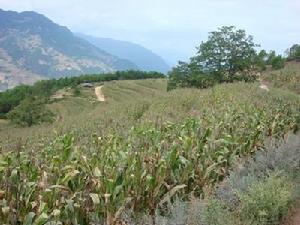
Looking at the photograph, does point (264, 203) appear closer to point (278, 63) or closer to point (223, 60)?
point (223, 60)

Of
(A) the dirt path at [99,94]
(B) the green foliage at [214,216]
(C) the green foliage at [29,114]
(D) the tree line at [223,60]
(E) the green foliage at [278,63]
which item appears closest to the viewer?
(B) the green foliage at [214,216]

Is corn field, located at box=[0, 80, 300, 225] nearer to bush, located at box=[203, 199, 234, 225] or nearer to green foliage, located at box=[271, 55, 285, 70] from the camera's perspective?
bush, located at box=[203, 199, 234, 225]

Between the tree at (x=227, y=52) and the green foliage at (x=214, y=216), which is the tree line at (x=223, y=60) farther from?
the green foliage at (x=214, y=216)

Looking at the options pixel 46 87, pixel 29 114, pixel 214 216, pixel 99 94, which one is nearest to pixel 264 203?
pixel 214 216

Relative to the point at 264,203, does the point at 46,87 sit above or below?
below

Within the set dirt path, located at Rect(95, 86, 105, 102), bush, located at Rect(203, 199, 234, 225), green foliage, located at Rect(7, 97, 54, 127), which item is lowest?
green foliage, located at Rect(7, 97, 54, 127)

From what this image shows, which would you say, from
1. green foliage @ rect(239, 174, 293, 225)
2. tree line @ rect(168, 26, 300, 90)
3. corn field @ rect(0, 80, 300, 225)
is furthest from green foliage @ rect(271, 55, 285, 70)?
green foliage @ rect(239, 174, 293, 225)

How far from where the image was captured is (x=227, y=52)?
4538 centimetres

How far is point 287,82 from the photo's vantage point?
35.2m

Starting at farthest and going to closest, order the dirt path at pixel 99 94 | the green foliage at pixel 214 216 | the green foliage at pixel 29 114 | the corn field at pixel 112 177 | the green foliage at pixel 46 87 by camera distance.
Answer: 1. the green foliage at pixel 46 87
2. the dirt path at pixel 99 94
3. the green foliage at pixel 29 114
4. the corn field at pixel 112 177
5. the green foliage at pixel 214 216

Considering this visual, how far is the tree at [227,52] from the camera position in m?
44.8

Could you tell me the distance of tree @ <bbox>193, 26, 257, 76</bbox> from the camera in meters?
44.8

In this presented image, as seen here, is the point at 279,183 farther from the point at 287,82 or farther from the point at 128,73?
the point at 128,73

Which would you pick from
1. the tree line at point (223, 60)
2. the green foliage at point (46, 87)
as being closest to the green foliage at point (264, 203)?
the tree line at point (223, 60)
